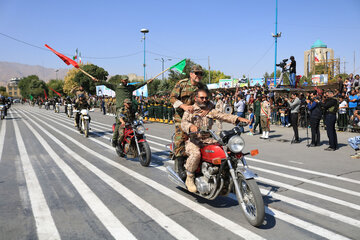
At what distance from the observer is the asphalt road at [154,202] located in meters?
3.73

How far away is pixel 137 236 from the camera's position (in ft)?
11.8

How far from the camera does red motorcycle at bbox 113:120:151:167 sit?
7.46 m

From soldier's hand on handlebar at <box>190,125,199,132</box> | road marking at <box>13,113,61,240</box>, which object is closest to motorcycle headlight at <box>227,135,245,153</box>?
soldier's hand on handlebar at <box>190,125,199,132</box>

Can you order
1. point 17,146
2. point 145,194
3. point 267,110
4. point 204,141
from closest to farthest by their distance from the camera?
point 204,141
point 145,194
point 17,146
point 267,110

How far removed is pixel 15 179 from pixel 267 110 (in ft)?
32.4

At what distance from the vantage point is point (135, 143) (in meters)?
7.97

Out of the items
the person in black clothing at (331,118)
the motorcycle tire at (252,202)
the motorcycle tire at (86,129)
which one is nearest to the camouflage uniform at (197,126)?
the motorcycle tire at (252,202)

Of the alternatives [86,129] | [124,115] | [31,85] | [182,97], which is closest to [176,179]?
[182,97]

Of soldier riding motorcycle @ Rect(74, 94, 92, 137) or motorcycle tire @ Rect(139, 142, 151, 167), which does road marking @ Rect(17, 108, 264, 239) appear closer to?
motorcycle tire @ Rect(139, 142, 151, 167)

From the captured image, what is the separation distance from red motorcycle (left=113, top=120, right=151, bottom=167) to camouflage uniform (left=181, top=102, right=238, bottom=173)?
2789 mm

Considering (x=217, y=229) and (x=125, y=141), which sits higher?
(x=125, y=141)

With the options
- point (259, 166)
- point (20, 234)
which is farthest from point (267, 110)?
point (20, 234)

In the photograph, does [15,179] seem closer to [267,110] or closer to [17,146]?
[17,146]

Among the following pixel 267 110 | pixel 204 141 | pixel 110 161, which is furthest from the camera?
pixel 267 110
